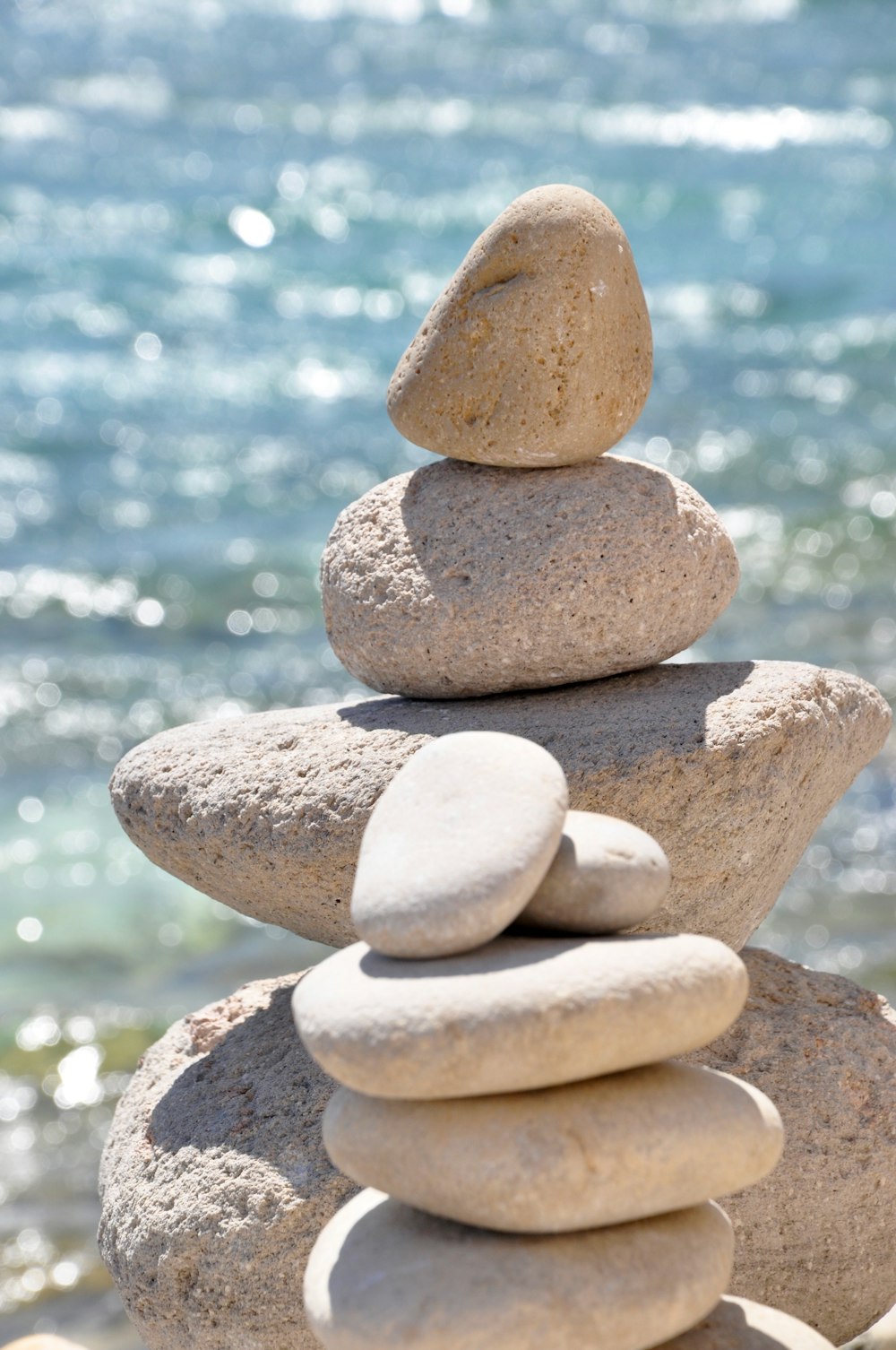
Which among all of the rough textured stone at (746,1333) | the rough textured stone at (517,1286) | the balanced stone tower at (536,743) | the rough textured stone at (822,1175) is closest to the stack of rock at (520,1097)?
the rough textured stone at (517,1286)

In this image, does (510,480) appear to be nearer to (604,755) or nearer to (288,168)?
(604,755)

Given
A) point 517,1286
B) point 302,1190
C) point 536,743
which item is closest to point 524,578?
point 536,743

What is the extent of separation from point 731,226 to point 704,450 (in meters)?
7.36

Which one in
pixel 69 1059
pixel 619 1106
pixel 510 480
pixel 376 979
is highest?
pixel 510 480

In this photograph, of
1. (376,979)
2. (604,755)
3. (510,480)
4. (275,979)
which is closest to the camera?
(376,979)

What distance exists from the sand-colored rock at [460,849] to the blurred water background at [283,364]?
7.92 feet

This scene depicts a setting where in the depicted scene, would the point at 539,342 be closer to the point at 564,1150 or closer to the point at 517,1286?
the point at 564,1150

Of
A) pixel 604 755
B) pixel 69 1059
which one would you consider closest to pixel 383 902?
pixel 604 755

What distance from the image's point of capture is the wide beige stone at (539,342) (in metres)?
3.09

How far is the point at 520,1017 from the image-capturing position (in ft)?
6.82

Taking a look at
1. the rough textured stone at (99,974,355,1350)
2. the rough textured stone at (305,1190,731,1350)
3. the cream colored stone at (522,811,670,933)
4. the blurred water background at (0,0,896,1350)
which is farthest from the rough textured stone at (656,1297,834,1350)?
the blurred water background at (0,0,896,1350)

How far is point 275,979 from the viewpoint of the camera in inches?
146

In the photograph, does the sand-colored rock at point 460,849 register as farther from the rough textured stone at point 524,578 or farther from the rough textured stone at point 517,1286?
the rough textured stone at point 524,578

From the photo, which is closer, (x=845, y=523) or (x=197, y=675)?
(x=197, y=675)
